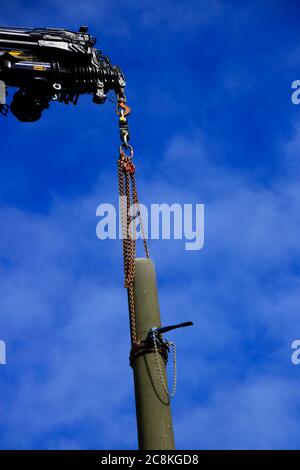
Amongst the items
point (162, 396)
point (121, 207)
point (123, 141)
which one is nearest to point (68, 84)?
point (123, 141)

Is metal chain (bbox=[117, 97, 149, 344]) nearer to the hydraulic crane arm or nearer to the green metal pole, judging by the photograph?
the green metal pole

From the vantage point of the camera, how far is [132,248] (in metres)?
10.9

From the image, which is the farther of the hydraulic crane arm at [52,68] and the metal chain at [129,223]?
the hydraulic crane arm at [52,68]

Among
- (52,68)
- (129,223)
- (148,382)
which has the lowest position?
(148,382)

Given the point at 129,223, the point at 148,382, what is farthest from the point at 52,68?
the point at 148,382

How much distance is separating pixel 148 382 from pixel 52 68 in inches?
262

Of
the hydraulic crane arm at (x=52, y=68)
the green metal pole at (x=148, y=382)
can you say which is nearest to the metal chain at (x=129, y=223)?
the green metal pole at (x=148, y=382)

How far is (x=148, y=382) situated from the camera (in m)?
10.1

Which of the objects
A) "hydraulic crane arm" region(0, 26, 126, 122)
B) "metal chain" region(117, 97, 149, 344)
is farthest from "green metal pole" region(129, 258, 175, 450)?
"hydraulic crane arm" region(0, 26, 126, 122)

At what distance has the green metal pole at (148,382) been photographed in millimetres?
9734

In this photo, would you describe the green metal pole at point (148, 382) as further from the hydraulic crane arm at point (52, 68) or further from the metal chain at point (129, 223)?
the hydraulic crane arm at point (52, 68)

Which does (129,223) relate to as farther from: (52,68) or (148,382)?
(52,68)

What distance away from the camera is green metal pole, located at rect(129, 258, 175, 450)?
31.9 ft

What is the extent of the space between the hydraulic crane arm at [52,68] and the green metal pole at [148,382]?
473 centimetres
